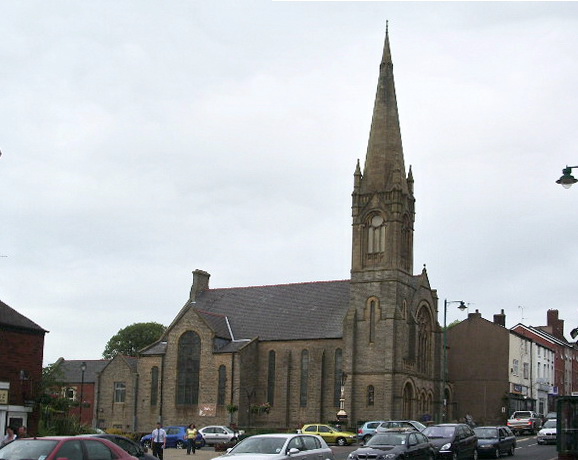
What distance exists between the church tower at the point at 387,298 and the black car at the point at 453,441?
31.8 metres

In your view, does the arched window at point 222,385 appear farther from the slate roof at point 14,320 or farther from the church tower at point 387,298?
the slate roof at point 14,320

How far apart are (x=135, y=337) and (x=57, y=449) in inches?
3897

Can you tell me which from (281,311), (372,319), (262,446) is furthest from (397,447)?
(281,311)

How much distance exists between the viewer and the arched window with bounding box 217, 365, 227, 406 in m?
73.9

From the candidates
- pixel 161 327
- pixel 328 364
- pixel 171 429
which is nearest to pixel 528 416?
pixel 328 364

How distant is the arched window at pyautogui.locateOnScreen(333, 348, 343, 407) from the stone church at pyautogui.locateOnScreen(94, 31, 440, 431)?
3.3 inches

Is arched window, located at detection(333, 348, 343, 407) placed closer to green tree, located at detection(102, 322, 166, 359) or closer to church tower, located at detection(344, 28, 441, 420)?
church tower, located at detection(344, 28, 441, 420)

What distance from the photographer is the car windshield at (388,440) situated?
2786 cm

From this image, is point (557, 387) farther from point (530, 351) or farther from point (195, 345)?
point (195, 345)

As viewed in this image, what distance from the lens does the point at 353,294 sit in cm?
7194

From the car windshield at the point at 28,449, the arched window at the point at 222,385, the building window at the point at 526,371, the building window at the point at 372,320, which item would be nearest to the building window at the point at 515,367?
the building window at the point at 526,371

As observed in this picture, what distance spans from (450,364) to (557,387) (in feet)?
73.3

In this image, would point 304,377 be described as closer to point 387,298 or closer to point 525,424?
point 387,298

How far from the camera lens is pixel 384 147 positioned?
74.1 m
